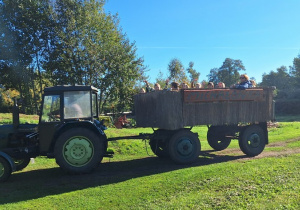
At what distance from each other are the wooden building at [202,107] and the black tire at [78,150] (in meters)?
2.31

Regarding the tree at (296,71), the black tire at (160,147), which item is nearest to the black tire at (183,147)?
the black tire at (160,147)

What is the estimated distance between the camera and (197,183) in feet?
20.4

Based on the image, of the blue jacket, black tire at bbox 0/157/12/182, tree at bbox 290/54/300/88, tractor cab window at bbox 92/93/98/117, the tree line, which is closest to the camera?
black tire at bbox 0/157/12/182

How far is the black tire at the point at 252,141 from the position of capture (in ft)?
31.0

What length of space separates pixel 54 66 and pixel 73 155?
17.1 meters

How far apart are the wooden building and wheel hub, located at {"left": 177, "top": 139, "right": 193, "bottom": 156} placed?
0.53 m

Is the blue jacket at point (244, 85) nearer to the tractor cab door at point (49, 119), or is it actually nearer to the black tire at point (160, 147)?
the black tire at point (160, 147)

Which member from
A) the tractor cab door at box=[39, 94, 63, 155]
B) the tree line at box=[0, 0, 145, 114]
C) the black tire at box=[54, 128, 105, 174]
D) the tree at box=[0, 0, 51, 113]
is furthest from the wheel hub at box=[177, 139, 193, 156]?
the tree at box=[0, 0, 51, 113]

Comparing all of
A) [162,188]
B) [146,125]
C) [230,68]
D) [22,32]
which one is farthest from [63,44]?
[230,68]

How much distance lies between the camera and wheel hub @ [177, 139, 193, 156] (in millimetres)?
8617

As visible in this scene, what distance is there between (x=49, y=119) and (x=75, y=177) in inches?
68.8

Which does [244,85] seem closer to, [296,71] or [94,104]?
[94,104]

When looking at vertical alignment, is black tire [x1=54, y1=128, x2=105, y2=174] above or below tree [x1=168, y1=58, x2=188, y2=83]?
below

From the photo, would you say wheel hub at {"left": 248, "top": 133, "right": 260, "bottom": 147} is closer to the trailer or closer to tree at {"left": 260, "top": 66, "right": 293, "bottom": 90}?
the trailer
